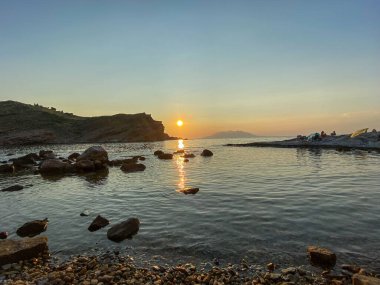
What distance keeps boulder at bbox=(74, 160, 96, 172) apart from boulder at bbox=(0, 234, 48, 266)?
3124 cm

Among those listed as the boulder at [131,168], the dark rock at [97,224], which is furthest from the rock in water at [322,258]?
the boulder at [131,168]

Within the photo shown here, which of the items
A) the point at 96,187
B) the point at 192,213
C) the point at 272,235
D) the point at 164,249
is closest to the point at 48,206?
the point at 96,187

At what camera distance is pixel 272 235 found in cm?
1513

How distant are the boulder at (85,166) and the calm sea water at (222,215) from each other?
421 inches

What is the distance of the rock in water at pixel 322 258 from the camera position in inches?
462

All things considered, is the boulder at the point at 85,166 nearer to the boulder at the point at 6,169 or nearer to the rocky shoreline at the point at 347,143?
the boulder at the point at 6,169

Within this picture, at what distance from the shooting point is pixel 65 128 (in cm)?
17988

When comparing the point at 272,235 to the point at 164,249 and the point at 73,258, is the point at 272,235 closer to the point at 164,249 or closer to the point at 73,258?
the point at 164,249

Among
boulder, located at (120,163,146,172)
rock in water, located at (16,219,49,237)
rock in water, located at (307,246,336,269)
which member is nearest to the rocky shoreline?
boulder, located at (120,163,146,172)

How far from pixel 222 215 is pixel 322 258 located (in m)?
7.69

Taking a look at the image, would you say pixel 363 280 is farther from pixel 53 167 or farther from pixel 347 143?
pixel 347 143

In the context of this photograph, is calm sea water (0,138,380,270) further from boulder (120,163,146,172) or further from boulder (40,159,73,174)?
boulder (40,159,73,174)

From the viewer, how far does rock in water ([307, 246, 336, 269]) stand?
38.5ft

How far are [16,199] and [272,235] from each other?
2116cm
